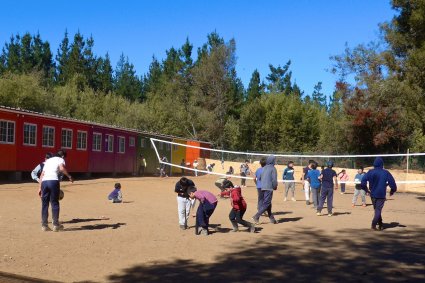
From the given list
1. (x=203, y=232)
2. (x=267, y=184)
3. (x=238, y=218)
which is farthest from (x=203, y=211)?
(x=267, y=184)

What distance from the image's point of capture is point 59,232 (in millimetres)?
10859

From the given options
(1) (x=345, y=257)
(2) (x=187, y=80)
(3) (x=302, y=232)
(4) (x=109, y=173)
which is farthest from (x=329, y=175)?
(2) (x=187, y=80)

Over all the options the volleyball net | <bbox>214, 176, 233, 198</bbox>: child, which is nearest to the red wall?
the volleyball net

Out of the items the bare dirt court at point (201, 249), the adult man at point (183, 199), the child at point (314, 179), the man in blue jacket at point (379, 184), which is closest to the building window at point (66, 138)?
the bare dirt court at point (201, 249)

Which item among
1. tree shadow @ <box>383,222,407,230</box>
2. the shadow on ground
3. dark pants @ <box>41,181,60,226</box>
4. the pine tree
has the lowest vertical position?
tree shadow @ <box>383,222,407,230</box>

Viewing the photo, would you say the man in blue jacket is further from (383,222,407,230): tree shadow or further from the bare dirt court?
(383,222,407,230): tree shadow

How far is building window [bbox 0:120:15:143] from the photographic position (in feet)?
79.7

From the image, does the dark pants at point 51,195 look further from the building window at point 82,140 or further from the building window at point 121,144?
the building window at point 121,144

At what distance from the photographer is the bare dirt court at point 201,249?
7.27 meters

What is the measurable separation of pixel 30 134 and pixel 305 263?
21.4 meters

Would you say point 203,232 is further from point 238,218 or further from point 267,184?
point 267,184

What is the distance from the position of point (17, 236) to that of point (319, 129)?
5430 cm

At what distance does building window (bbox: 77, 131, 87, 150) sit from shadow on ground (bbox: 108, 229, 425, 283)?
71.1ft

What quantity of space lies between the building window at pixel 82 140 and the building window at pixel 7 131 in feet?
18.9
